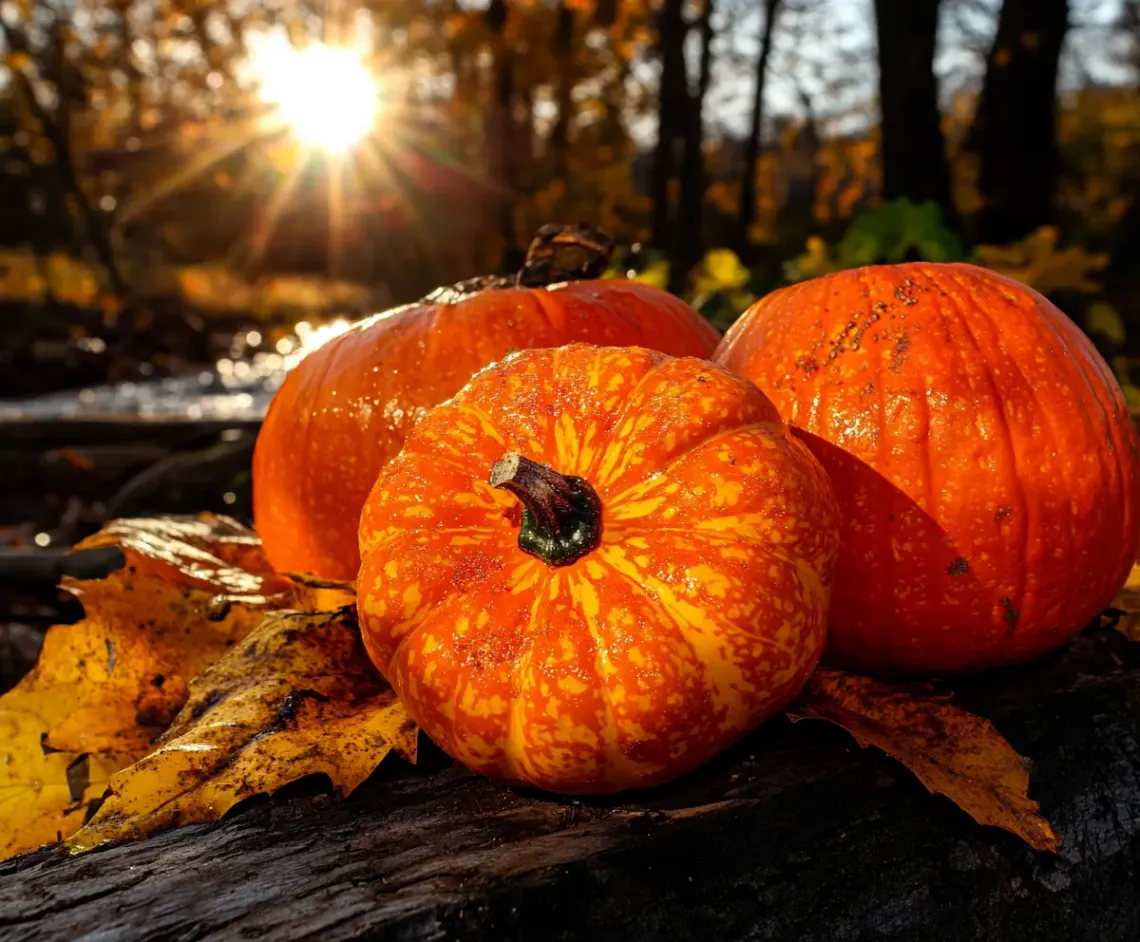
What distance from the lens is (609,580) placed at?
149 cm

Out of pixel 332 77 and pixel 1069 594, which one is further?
pixel 332 77

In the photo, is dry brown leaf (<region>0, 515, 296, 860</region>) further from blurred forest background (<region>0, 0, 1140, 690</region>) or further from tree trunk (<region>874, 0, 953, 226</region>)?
tree trunk (<region>874, 0, 953, 226</region>)

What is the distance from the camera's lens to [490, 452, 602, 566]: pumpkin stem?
1.42 meters

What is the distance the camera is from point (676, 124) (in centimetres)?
1430

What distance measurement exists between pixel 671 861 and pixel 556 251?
1.73 m

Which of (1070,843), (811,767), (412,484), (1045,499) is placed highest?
(412,484)

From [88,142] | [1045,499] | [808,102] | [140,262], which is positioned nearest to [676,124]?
[808,102]

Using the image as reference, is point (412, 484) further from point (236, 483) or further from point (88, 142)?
point (88, 142)

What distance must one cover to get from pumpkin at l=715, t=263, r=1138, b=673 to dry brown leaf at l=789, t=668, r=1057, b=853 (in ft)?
0.44

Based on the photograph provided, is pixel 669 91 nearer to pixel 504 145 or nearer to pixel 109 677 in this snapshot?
pixel 504 145

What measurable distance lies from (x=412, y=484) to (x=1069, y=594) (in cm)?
122

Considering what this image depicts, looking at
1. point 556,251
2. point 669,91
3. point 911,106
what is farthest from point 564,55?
point 556,251

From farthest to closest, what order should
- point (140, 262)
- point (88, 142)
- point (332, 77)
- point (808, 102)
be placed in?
1. point (88, 142)
2. point (140, 262)
3. point (332, 77)
4. point (808, 102)

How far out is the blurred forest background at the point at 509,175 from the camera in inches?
276
